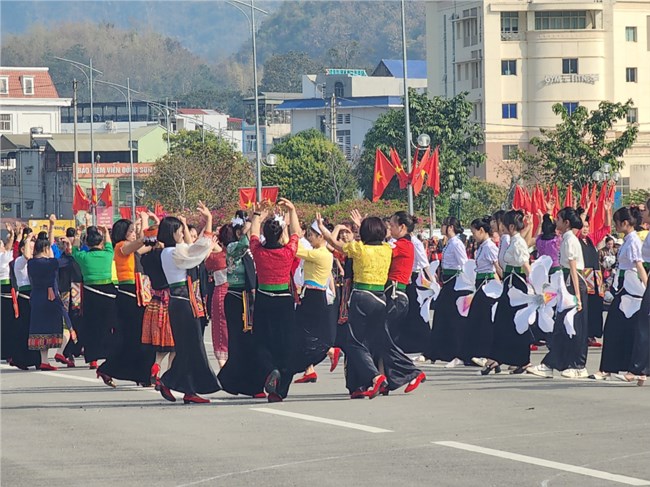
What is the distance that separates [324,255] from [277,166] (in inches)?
2790

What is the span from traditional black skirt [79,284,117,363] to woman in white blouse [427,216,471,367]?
12.9 ft

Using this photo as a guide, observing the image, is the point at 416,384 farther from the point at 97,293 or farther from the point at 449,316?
the point at 97,293

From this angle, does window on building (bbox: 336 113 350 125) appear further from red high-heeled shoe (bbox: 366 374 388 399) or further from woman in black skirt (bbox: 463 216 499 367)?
red high-heeled shoe (bbox: 366 374 388 399)

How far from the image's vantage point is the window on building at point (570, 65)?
8744 cm

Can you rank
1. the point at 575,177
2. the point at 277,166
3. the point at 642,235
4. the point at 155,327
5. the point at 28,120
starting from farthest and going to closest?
the point at 28,120 → the point at 277,166 → the point at 575,177 → the point at 642,235 → the point at 155,327

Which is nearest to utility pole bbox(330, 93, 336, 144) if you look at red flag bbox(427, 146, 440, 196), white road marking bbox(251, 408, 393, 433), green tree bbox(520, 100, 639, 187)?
green tree bbox(520, 100, 639, 187)

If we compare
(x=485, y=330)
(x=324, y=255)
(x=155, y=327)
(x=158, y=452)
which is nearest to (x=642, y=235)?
(x=485, y=330)

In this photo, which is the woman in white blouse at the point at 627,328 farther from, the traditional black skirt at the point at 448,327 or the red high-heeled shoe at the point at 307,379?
the red high-heeled shoe at the point at 307,379

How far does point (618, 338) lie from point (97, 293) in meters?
6.17

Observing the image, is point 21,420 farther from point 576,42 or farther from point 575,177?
point 576,42

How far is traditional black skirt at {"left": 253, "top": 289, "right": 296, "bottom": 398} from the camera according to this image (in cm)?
1435

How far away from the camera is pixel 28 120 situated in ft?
445

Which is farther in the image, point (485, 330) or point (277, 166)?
point (277, 166)

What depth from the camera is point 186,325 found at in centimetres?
1438
